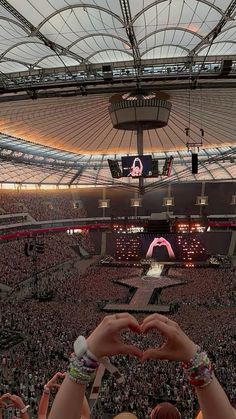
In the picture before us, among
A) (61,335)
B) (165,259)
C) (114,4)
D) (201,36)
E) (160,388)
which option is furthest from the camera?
(165,259)

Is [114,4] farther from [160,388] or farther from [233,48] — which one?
[160,388]

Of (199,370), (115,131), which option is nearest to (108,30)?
(199,370)

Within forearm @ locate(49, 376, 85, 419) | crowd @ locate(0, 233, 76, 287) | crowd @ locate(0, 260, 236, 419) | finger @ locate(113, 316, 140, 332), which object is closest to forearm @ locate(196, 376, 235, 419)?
finger @ locate(113, 316, 140, 332)

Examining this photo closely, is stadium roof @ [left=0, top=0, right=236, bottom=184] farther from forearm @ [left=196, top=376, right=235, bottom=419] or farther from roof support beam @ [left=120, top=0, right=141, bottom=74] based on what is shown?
forearm @ [left=196, top=376, right=235, bottom=419]

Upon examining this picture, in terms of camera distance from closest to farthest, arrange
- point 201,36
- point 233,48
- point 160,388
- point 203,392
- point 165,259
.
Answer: point 203,392
point 160,388
point 201,36
point 233,48
point 165,259

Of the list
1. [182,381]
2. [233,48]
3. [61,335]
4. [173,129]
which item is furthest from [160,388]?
[173,129]

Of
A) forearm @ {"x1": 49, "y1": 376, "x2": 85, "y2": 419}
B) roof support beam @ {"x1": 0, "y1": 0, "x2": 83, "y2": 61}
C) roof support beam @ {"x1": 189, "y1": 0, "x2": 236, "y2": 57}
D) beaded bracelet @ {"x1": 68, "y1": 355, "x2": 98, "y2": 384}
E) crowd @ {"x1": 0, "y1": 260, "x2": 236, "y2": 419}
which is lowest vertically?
crowd @ {"x1": 0, "y1": 260, "x2": 236, "y2": 419}

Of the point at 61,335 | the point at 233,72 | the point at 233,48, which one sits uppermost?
the point at 233,48
